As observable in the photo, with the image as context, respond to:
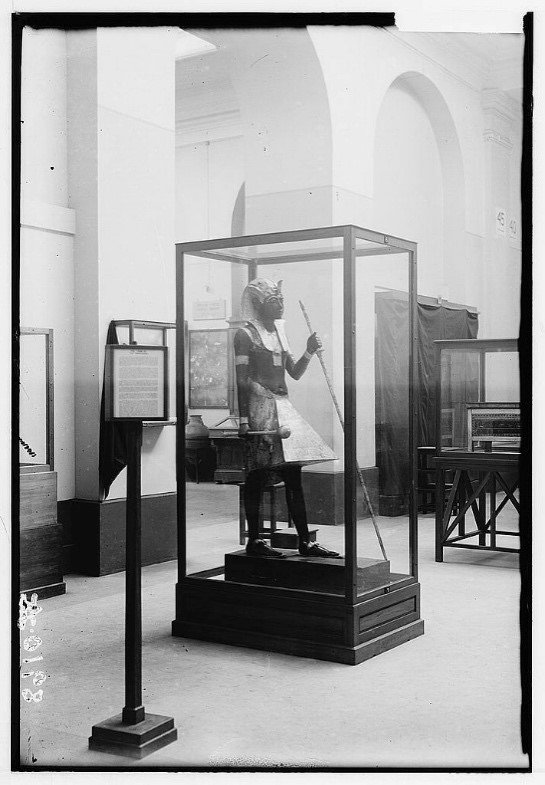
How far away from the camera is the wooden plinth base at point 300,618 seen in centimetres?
470

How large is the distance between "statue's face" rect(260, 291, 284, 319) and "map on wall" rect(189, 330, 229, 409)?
6581 mm

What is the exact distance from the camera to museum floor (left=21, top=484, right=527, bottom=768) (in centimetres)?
353

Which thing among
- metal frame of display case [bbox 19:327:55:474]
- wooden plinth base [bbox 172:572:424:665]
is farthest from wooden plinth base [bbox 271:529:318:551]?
metal frame of display case [bbox 19:327:55:474]

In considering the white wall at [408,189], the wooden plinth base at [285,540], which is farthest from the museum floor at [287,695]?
the white wall at [408,189]

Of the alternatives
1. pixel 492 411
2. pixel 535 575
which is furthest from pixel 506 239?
pixel 492 411

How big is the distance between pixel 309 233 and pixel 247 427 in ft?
3.56

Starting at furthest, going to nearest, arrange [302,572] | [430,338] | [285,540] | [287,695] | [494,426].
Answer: [430,338] < [494,426] < [285,540] < [302,572] < [287,695]

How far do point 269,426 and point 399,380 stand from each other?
342 centimetres

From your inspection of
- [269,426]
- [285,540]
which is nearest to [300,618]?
[285,540]

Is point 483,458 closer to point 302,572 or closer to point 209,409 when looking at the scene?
point 302,572

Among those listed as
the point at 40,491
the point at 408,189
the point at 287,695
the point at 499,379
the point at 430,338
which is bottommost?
the point at 287,695

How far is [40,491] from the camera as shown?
5.88 metres

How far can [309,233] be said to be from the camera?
4832mm

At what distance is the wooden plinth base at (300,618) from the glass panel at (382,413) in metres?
1.53
